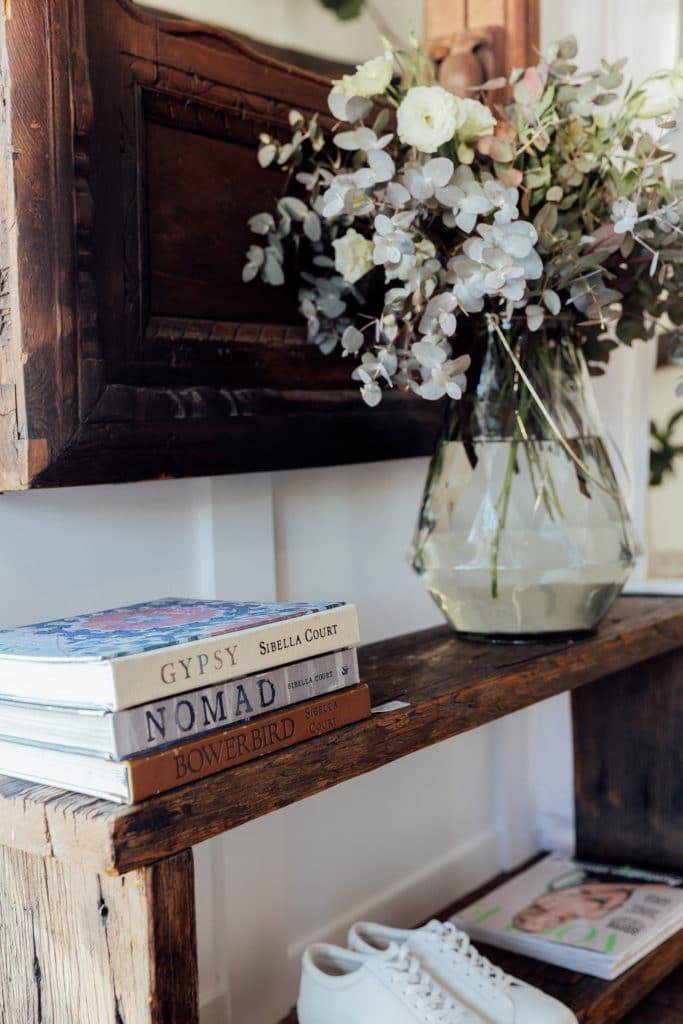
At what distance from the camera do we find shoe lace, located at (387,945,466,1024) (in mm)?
863

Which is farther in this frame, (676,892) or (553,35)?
(553,35)

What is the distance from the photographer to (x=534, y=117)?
950mm

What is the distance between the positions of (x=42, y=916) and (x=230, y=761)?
0.18 m

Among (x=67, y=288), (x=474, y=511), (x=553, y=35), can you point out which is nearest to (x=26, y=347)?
(x=67, y=288)

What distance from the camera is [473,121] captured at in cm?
91

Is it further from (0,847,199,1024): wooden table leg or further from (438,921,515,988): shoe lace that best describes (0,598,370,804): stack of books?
(438,921,515,988): shoe lace

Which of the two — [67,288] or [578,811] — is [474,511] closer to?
[67,288]

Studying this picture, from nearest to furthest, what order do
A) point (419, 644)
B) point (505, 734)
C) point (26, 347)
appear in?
point (26, 347) < point (419, 644) < point (505, 734)

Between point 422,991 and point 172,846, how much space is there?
0.38 meters

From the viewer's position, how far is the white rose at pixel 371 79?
0.94 m

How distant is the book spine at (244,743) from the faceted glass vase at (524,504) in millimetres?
296

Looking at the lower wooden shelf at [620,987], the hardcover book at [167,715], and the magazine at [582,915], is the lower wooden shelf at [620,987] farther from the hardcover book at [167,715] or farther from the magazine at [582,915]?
the hardcover book at [167,715]

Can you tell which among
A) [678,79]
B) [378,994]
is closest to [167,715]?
[378,994]

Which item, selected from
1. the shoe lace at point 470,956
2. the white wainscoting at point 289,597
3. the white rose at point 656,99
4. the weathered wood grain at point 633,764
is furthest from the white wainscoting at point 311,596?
the white rose at point 656,99
